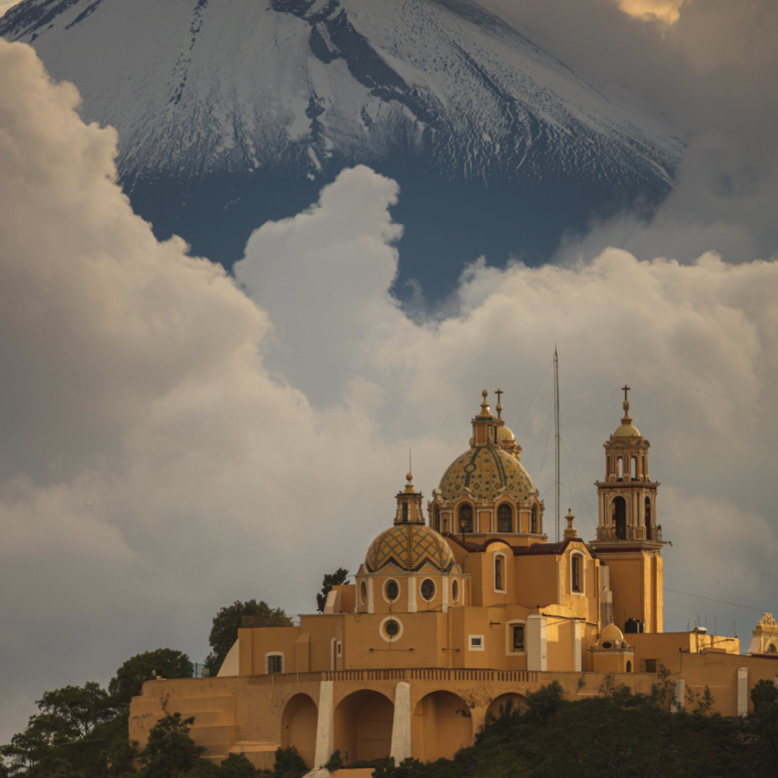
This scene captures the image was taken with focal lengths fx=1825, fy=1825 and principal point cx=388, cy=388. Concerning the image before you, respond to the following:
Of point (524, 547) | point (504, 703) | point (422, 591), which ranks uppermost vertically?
point (524, 547)

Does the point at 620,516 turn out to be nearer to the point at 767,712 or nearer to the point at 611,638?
the point at 611,638

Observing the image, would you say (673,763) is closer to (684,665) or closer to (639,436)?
(684,665)

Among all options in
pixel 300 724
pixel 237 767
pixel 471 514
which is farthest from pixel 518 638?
pixel 237 767

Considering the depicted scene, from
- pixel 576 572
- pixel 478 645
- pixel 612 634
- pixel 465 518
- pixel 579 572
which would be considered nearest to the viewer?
pixel 478 645

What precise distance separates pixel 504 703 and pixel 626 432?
17.9 meters

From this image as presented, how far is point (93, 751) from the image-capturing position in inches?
3196

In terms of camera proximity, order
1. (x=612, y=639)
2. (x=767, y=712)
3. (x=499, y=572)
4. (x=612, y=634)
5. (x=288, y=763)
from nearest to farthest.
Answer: (x=767, y=712) < (x=288, y=763) < (x=612, y=639) < (x=612, y=634) < (x=499, y=572)

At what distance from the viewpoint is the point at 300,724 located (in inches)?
2933

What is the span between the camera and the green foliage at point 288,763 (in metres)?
72.6

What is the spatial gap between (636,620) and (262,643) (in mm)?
16571

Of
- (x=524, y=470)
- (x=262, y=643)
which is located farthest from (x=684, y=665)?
(x=262, y=643)

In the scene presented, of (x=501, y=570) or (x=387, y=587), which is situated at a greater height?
(x=501, y=570)

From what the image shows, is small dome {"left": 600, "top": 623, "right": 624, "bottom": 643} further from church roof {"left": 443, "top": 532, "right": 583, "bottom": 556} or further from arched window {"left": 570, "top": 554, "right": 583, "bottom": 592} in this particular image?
church roof {"left": 443, "top": 532, "right": 583, "bottom": 556}

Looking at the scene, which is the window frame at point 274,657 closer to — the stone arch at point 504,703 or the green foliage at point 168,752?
the green foliage at point 168,752
